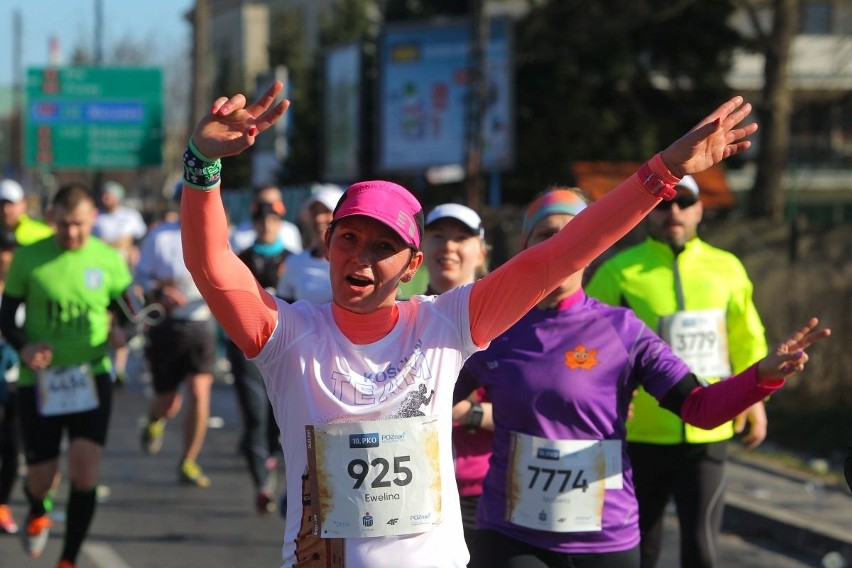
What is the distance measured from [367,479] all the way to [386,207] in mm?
673

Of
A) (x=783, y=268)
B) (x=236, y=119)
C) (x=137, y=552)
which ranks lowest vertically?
(x=137, y=552)

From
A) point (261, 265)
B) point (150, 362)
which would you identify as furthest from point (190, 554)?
point (150, 362)

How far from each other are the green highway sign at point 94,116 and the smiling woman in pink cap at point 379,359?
31.1m

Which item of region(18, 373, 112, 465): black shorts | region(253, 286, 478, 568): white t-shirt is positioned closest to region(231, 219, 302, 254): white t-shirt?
region(18, 373, 112, 465): black shorts

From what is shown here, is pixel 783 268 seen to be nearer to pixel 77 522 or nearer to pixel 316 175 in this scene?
pixel 77 522

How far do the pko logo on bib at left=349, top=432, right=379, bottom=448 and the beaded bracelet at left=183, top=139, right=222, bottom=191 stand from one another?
2.37 ft

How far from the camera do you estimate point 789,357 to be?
417 centimetres

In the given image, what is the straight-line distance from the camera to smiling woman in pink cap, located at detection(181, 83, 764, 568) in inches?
137

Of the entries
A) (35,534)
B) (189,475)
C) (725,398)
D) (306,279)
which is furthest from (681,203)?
(189,475)

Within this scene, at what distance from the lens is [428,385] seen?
3648 millimetres

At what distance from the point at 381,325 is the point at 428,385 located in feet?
0.63

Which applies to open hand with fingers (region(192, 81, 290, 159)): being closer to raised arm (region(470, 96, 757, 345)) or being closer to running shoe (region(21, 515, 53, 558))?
raised arm (region(470, 96, 757, 345))

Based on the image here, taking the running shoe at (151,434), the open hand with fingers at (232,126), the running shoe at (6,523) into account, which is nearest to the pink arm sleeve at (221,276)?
the open hand with fingers at (232,126)

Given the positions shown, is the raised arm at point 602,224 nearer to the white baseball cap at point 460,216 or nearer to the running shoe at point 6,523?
the white baseball cap at point 460,216
